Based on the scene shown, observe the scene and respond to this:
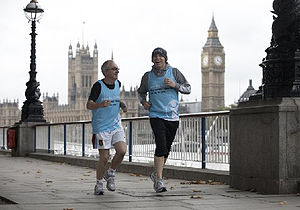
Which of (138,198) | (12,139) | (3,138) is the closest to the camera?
(138,198)

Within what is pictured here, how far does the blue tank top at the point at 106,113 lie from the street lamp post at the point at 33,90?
612 inches

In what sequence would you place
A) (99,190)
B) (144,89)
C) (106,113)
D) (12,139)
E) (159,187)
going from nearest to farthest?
(99,190), (159,187), (106,113), (144,89), (12,139)

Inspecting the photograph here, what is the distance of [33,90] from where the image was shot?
2450cm

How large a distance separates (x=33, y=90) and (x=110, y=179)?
15.9 m

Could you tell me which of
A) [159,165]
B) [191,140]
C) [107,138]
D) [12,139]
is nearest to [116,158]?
[107,138]

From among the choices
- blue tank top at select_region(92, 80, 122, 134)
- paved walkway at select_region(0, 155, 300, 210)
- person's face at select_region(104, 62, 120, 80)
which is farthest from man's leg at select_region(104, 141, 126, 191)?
person's face at select_region(104, 62, 120, 80)

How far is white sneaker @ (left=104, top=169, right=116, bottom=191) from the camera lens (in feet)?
29.2

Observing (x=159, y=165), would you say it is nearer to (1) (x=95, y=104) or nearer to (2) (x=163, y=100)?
(2) (x=163, y=100)

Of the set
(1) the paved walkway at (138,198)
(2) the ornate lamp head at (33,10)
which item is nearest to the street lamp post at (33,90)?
(2) the ornate lamp head at (33,10)

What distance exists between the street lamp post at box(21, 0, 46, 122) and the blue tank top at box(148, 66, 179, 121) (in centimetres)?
1558

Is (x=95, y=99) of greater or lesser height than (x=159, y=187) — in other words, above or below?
above

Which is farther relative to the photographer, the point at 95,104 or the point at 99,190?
the point at 95,104

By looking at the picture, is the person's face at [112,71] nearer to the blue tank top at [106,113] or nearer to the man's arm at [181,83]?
the blue tank top at [106,113]

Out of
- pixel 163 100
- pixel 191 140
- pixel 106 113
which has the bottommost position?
pixel 191 140
